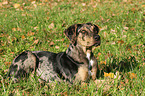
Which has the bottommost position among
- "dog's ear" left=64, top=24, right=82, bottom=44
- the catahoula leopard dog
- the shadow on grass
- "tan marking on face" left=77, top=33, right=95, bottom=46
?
the shadow on grass

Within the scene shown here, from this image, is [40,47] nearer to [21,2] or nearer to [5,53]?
[5,53]

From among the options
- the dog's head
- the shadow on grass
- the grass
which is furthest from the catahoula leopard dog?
the shadow on grass

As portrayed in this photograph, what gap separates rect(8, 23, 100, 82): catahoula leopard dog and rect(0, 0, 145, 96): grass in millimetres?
165

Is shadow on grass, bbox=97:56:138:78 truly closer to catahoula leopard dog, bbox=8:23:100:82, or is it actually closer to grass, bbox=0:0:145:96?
grass, bbox=0:0:145:96

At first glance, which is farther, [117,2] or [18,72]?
[117,2]

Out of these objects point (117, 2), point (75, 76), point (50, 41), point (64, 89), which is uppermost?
point (117, 2)

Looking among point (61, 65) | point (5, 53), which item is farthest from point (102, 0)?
point (61, 65)

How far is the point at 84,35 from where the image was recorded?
2.91 m

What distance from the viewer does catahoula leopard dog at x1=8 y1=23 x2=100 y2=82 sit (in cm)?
293

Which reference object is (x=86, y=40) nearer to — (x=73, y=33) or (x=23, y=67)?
(x=73, y=33)

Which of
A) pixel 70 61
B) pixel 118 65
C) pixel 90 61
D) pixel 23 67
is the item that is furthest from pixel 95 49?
pixel 23 67

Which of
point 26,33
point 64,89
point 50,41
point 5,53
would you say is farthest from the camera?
point 26,33

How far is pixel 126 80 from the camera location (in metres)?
3.23

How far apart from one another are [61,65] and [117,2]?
5617 millimetres
